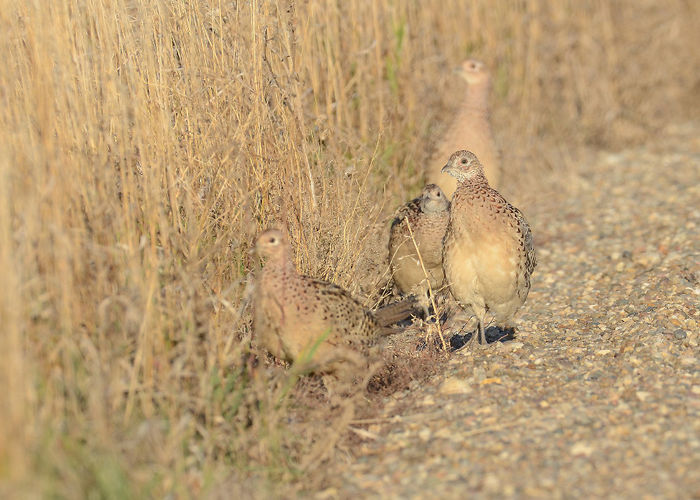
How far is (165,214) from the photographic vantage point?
4266 millimetres

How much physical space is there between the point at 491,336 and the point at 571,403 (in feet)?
4.56

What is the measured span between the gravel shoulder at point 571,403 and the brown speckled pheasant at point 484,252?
282 mm

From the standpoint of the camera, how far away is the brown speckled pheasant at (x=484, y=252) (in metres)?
4.86

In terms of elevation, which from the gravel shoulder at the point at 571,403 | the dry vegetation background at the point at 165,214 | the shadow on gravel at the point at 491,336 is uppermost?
the dry vegetation background at the point at 165,214

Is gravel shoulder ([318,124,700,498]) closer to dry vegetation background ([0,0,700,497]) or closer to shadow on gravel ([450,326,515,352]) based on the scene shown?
shadow on gravel ([450,326,515,352])

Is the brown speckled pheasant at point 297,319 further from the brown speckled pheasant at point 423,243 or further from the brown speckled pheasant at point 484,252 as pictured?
the brown speckled pheasant at point 423,243

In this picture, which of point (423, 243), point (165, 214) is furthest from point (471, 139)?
point (165, 214)

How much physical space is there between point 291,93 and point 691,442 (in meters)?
2.68

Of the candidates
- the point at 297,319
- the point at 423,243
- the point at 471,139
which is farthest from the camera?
the point at 471,139

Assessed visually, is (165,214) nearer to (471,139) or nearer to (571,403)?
(571,403)

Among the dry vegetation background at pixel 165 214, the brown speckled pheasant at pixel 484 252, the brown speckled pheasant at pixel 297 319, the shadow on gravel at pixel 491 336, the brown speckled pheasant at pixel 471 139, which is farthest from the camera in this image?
the brown speckled pheasant at pixel 471 139

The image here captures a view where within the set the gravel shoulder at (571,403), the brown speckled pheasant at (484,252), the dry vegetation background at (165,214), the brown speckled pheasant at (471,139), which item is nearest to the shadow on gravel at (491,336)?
the gravel shoulder at (571,403)

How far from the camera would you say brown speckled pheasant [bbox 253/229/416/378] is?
412 cm

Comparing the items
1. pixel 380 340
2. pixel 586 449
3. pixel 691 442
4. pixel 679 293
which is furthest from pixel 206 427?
A: pixel 679 293
